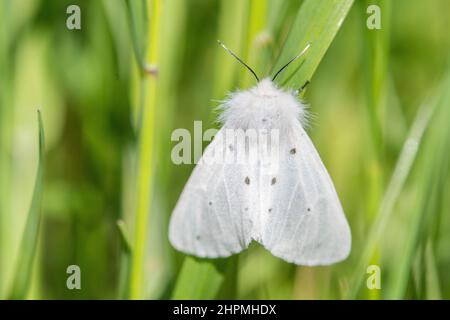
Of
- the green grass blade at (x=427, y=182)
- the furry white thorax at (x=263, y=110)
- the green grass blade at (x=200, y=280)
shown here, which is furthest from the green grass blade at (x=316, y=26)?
the green grass blade at (x=200, y=280)

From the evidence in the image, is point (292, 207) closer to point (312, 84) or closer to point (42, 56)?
point (312, 84)

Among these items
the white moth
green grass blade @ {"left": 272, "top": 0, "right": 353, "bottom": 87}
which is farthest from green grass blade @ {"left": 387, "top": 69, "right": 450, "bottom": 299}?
green grass blade @ {"left": 272, "top": 0, "right": 353, "bottom": 87}

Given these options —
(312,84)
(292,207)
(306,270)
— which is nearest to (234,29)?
(312,84)

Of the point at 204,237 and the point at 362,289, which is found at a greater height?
the point at 204,237

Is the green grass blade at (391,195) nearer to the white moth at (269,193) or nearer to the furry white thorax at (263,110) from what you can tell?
the white moth at (269,193)

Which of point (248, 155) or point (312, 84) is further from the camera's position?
point (312, 84)
